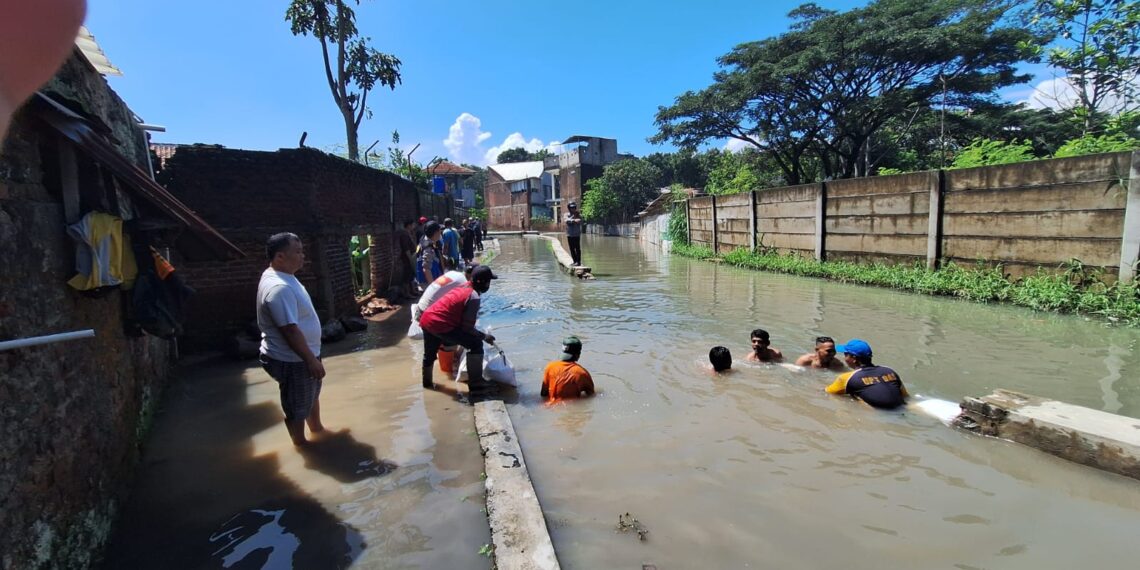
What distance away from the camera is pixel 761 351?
6312 mm

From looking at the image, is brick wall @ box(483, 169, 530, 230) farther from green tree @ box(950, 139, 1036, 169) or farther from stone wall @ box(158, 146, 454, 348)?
stone wall @ box(158, 146, 454, 348)

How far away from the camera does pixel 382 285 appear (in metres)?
12.0

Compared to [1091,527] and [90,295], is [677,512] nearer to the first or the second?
[1091,527]

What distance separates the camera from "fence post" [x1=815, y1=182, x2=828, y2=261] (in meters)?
13.6

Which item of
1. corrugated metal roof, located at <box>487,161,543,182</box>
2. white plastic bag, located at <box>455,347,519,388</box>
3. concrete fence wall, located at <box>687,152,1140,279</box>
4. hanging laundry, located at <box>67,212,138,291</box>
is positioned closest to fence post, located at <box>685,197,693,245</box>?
concrete fence wall, located at <box>687,152,1140,279</box>

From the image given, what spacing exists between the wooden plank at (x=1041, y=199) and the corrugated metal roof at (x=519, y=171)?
5365 centimetres

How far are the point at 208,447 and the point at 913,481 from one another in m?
5.20

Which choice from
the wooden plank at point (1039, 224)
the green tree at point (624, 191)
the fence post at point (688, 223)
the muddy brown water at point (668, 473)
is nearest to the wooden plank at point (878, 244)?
the wooden plank at point (1039, 224)

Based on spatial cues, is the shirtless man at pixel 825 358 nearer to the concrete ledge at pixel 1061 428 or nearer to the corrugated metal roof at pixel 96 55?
the concrete ledge at pixel 1061 428

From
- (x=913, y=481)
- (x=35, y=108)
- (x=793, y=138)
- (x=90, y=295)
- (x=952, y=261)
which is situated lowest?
(x=913, y=481)

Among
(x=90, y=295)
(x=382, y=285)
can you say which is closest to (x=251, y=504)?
(x=90, y=295)

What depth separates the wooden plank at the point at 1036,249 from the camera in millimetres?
7965

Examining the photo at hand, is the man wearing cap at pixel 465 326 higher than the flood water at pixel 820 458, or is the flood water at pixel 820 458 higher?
the man wearing cap at pixel 465 326

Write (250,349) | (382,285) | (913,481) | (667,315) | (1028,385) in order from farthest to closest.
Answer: (382,285) < (667,315) < (250,349) < (1028,385) < (913,481)
